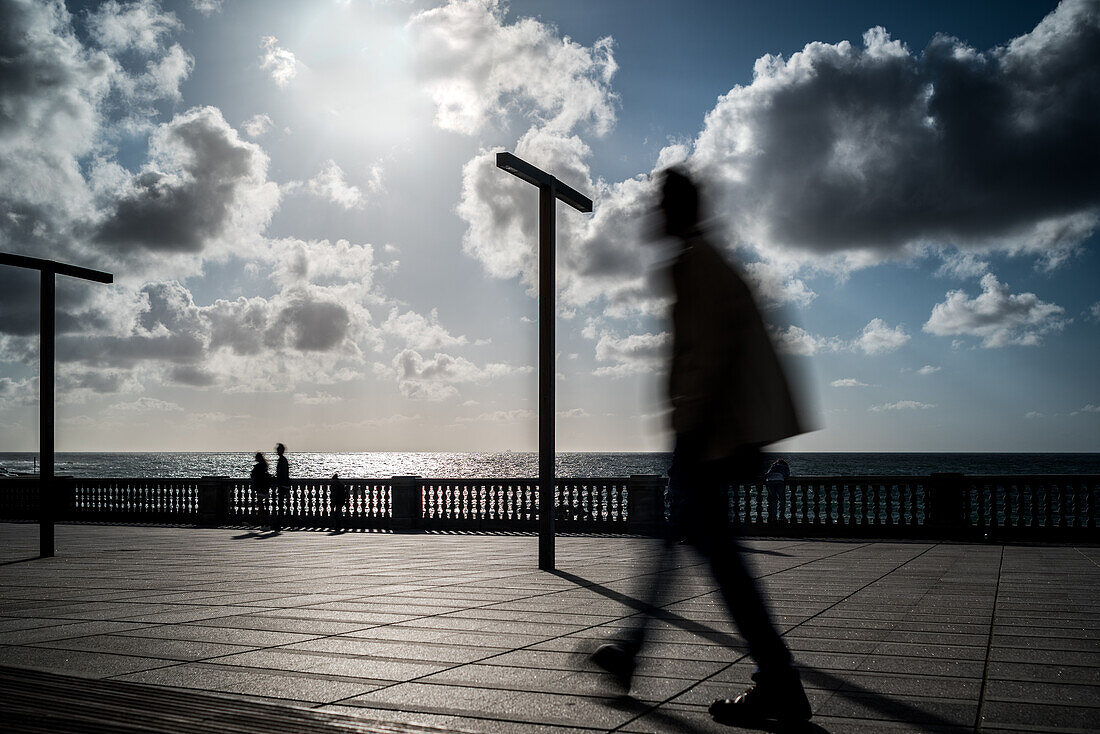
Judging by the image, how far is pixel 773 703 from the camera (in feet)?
12.0

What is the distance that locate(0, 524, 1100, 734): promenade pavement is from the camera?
384 centimetres

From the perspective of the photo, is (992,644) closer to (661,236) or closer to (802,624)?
(802,624)

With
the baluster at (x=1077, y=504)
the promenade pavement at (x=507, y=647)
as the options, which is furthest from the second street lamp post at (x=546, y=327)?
the baluster at (x=1077, y=504)

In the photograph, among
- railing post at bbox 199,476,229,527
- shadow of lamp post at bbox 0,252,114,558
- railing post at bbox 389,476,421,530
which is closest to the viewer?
shadow of lamp post at bbox 0,252,114,558

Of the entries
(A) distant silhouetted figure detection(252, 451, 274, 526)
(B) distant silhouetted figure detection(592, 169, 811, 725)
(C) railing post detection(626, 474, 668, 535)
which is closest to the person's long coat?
(B) distant silhouetted figure detection(592, 169, 811, 725)

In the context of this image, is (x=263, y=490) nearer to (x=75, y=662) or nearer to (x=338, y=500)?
(x=338, y=500)

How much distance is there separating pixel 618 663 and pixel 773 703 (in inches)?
32.5

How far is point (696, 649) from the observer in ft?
17.5

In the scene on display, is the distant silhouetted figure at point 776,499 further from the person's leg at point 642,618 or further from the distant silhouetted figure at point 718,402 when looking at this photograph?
the distant silhouetted figure at point 718,402

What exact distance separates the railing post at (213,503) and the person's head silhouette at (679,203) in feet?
60.1

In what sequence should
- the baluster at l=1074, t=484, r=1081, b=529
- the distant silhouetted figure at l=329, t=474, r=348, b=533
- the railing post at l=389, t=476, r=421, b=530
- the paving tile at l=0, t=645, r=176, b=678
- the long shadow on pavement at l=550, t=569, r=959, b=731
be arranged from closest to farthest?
the long shadow on pavement at l=550, t=569, r=959, b=731 → the paving tile at l=0, t=645, r=176, b=678 → the baluster at l=1074, t=484, r=1081, b=529 → the railing post at l=389, t=476, r=421, b=530 → the distant silhouetted figure at l=329, t=474, r=348, b=533

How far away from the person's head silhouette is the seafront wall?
22.4ft

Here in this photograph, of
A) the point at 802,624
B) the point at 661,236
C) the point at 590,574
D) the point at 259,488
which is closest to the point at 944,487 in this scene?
the point at 590,574

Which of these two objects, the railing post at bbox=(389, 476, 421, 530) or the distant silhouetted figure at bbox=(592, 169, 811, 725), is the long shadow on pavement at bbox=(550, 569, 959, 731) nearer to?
the distant silhouetted figure at bbox=(592, 169, 811, 725)
